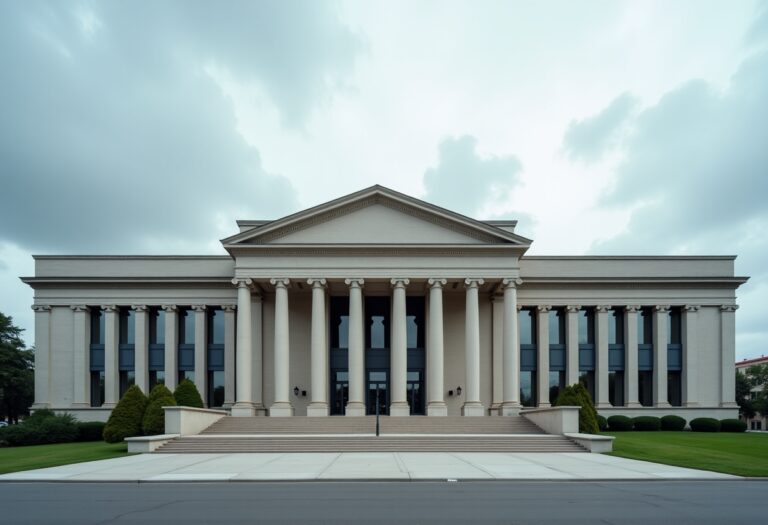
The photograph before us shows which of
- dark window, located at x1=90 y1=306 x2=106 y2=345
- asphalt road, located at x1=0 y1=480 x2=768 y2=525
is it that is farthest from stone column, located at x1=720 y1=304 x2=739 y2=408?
dark window, located at x1=90 y1=306 x2=106 y2=345

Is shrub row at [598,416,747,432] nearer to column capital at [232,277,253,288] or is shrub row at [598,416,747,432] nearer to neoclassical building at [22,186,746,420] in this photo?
neoclassical building at [22,186,746,420]

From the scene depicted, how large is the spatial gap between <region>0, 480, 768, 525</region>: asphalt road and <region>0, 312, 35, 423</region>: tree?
146 ft

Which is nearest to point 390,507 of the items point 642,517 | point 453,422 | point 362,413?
point 642,517

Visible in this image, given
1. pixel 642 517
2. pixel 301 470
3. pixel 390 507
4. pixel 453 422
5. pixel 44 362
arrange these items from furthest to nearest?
1. pixel 44 362
2. pixel 453 422
3. pixel 301 470
4. pixel 390 507
5. pixel 642 517

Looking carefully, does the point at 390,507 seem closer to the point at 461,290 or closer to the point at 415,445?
the point at 415,445

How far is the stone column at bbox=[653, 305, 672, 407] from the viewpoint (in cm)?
4528

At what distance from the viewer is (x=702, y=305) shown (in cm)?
4588

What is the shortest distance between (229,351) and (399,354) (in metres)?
14.5

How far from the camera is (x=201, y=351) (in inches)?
1772

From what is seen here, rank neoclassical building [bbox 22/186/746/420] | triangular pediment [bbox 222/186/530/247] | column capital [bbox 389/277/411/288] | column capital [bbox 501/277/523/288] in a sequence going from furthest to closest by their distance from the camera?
neoclassical building [bbox 22/186/746/420]
column capital [bbox 389/277/411/288]
triangular pediment [bbox 222/186/530/247]
column capital [bbox 501/277/523/288]

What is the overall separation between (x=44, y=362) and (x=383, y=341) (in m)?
26.5

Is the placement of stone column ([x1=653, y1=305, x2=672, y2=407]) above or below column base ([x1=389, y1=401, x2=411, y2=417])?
above

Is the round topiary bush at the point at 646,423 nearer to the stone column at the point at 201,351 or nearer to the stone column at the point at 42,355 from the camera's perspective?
the stone column at the point at 201,351

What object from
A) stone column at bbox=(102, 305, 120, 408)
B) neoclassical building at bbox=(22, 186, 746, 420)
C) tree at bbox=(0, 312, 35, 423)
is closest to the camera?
neoclassical building at bbox=(22, 186, 746, 420)
